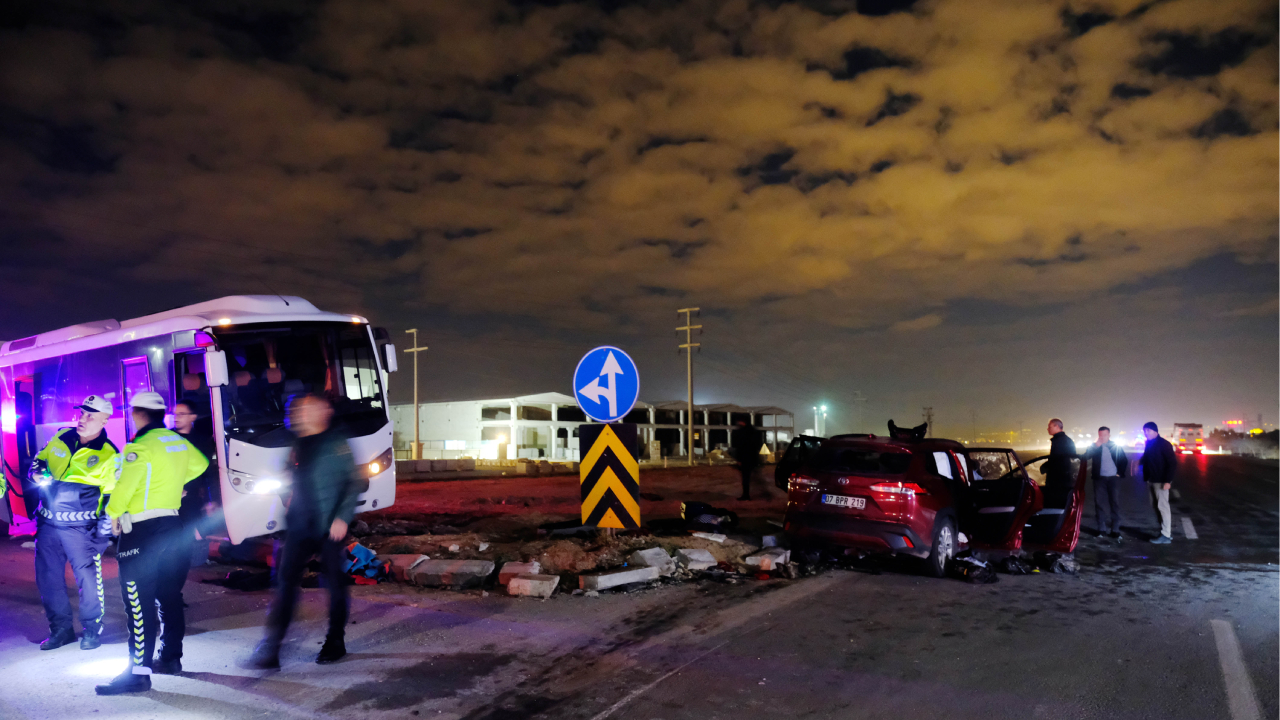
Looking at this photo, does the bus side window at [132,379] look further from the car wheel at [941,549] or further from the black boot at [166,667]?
the car wheel at [941,549]

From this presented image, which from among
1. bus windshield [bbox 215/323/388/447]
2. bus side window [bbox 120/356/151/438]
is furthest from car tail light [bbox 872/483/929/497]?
bus side window [bbox 120/356/151/438]

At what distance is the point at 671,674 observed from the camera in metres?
5.11

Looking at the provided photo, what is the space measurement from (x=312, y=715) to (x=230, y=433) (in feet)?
17.7

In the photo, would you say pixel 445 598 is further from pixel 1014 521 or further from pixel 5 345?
pixel 5 345

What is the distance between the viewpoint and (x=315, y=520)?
5414mm

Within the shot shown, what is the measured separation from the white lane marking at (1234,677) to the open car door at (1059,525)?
9.84 feet

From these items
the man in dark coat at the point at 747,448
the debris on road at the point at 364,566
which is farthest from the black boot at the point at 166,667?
the man in dark coat at the point at 747,448

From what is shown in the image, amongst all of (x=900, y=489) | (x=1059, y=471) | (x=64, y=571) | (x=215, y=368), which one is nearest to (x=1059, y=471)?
(x=1059, y=471)

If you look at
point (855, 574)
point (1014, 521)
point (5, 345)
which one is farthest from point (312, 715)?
point (5, 345)

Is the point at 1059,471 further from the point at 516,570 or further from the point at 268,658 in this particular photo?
the point at 268,658

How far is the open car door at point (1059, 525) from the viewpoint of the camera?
31.2 ft

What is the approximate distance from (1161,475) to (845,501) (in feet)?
20.9

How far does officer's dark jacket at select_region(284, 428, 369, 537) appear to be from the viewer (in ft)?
17.7

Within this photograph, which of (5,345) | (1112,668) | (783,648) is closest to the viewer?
(1112,668)
